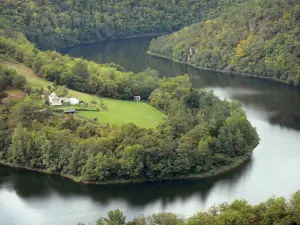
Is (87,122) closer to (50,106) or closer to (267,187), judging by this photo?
(50,106)

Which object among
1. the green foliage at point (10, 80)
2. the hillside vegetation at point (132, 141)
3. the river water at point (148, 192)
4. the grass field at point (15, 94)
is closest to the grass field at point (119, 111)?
the hillside vegetation at point (132, 141)

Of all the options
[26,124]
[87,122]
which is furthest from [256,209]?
[26,124]

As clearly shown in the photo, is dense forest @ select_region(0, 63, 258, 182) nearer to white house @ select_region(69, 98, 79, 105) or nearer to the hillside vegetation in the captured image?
the hillside vegetation

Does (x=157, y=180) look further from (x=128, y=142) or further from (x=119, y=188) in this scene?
(x=128, y=142)

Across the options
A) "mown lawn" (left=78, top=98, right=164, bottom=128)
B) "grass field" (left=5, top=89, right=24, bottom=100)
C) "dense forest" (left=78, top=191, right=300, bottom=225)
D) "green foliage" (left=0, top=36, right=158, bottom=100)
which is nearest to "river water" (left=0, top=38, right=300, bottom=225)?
"dense forest" (left=78, top=191, right=300, bottom=225)

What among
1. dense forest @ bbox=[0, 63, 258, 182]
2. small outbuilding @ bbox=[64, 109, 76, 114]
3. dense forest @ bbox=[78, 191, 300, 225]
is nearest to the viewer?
dense forest @ bbox=[78, 191, 300, 225]

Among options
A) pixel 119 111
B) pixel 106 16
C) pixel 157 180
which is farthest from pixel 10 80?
pixel 106 16
